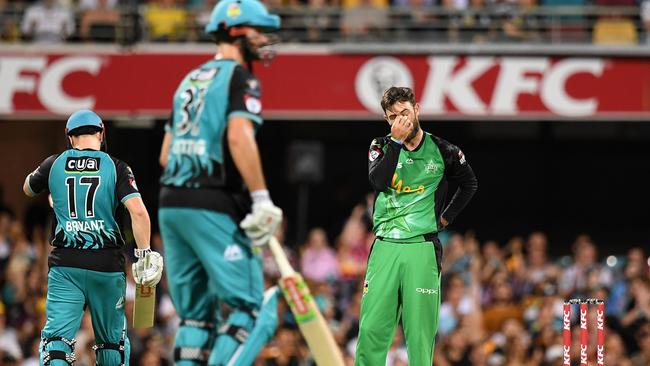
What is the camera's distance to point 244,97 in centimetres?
776

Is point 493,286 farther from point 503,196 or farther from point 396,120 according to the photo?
point 396,120

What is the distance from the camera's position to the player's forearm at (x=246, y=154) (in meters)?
7.63

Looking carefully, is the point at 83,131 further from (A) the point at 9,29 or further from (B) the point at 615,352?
(A) the point at 9,29

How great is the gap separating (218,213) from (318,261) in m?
9.34

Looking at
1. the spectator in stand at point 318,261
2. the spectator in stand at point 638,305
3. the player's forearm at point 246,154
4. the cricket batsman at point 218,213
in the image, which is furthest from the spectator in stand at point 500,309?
the player's forearm at point 246,154

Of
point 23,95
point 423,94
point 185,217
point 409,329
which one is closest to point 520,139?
point 423,94

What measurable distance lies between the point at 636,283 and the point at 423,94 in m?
4.44

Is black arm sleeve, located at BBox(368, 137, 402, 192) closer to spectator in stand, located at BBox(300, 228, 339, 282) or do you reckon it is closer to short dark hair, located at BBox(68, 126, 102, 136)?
short dark hair, located at BBox(68, 126, 102, 136)

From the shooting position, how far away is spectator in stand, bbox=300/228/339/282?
55.5 feet

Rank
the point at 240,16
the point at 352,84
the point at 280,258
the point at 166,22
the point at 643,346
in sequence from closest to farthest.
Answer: the point at 240,16, the point at 280,258, the point at 643,346, the point at 352,84, the point at 166,22

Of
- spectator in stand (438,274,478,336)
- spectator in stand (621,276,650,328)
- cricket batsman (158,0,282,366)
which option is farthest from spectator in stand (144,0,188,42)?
cricket batsman (158,0,282,366)

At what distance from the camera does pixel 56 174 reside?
9070mm

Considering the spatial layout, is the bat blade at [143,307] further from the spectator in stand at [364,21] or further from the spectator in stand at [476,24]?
the spectator in stand at [476,24]

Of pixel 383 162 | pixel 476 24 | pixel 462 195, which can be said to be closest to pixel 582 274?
pixel 476 24
